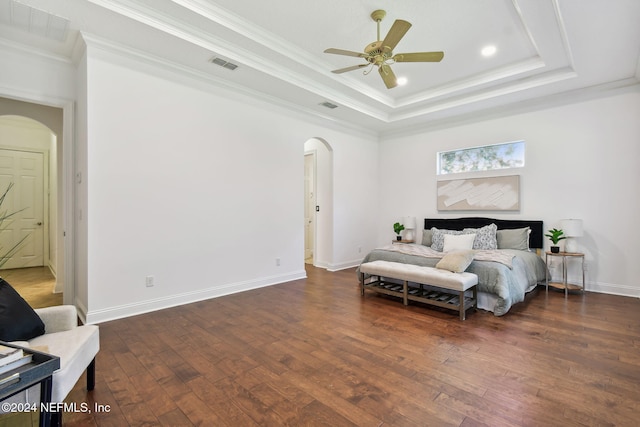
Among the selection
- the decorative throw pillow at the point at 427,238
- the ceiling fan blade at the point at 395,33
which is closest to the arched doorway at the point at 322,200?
the decorative throw pillow at the point at 427,238

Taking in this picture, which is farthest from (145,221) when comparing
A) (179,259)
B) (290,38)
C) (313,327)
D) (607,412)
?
(607,412)

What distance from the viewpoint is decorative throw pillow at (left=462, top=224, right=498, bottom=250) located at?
4.77m

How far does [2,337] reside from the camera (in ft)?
5.39

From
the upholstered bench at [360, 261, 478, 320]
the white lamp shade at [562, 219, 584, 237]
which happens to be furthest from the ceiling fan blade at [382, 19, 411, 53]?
the white lamp shade at [562, 219, 584, 237]

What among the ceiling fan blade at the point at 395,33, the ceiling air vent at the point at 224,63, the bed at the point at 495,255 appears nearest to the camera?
the ceiling fan blade at the point at 395,33

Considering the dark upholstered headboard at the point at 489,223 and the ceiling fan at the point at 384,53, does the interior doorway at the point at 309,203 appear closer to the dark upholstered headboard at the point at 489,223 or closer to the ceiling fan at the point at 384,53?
the dark upholstered headboard at the point at 489,223

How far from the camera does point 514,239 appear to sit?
4.75 m

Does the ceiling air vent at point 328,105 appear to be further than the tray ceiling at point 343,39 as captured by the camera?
Yes

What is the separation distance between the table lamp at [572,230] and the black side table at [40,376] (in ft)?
17.9

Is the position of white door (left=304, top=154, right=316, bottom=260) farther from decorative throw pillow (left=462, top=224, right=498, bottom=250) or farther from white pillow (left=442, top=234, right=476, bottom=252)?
decorative throw pillow (left=462, top=224, right=498, bottom=250)

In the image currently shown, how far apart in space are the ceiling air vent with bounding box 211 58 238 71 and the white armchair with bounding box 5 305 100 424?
2947 mm

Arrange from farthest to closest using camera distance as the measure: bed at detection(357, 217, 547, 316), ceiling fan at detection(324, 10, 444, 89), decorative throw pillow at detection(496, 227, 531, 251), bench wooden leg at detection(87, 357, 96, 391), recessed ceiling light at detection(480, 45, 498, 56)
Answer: decorative throw pillow at detection(496, 227, 531, 251) < recessed ceiling light at detection(480, 45, 498, 56) < bed at detection(357, 217, 547, 316) < ceiling fan at detection(324, 10, 444, 89) < bench wooden leg at detection(87, 357, 96, 391)

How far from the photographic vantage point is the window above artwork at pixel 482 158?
5176 millimetres

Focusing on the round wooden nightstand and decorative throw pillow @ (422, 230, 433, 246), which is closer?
the round wooden nightstand
